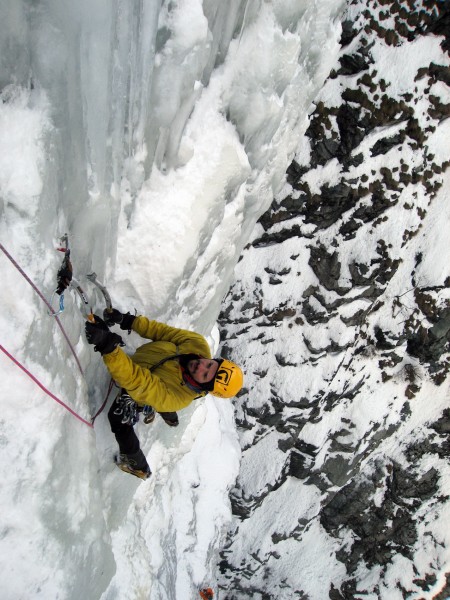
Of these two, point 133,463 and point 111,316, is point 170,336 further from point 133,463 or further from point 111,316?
point 133,463

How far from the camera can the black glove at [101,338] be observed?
10.3 ft

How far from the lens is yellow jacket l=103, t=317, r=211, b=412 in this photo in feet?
11.0

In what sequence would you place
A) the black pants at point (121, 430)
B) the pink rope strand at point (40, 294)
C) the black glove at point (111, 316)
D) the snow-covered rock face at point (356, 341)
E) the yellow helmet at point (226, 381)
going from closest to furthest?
1. the pink rope strand at point (40, 294)
2. the yellow helmet at point (226, 381)
3. the black glove at point (111, 316)
4. the black pants at point (121, 430)
5. the snow-covered rock face at point (356, 341)

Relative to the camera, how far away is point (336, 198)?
35.8 ft

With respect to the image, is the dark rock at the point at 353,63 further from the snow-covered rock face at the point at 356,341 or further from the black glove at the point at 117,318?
the black glove at the point at 117,318

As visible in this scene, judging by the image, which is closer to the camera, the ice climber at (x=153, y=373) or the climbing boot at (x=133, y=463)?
the ice climber at (x=153, y=373)

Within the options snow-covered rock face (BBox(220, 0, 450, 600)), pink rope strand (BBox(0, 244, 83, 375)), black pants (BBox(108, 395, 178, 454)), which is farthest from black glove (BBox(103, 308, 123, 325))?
snow-covered rock face (BBox(220, 0, 450, 600))

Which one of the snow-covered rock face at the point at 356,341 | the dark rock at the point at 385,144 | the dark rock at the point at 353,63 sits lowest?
the snow-covered rock face at the point at 356,341

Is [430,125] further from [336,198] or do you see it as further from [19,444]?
[19,444]

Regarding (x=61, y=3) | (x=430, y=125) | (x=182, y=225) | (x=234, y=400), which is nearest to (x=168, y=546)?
(x=234, y=400)

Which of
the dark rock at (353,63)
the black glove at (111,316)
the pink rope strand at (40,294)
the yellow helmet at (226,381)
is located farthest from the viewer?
the dark rock at (353,63)

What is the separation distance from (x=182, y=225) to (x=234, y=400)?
9.35m

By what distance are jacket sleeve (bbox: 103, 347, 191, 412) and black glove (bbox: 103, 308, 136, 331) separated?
626mm

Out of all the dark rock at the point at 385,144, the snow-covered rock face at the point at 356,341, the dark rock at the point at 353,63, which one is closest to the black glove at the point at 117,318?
the snow-covered rock face at the point at 356,341
